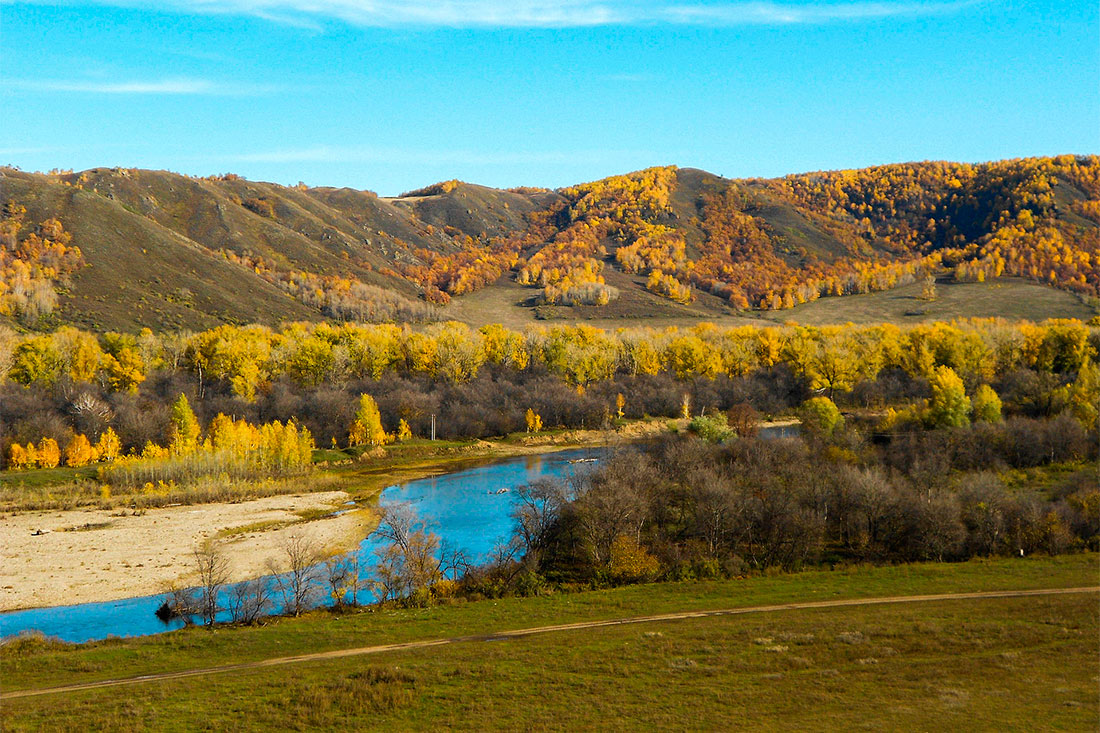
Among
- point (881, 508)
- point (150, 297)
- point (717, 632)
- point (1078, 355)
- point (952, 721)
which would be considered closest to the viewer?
point (952, 721)

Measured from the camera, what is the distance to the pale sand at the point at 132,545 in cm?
4122

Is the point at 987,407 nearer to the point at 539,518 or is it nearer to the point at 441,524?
the point at 539,518

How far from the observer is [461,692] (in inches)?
953

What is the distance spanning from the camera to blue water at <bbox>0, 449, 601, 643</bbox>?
35781mm

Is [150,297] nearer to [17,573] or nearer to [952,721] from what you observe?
[17,573]

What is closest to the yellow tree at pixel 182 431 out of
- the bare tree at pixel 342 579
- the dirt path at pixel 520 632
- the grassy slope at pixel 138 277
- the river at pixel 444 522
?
the river at pixel 444 522

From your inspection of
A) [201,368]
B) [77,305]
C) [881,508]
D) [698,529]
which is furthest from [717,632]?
[77,305]

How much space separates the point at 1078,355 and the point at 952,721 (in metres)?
91.4

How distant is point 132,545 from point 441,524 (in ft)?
61.5

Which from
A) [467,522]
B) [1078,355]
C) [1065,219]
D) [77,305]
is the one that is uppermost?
[1065,219]

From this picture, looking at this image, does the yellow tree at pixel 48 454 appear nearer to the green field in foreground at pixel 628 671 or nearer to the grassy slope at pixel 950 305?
the green field in foreground at pixel 628 671

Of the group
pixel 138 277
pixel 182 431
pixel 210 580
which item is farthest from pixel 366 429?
pixel 138 277

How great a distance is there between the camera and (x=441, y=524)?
52406mm

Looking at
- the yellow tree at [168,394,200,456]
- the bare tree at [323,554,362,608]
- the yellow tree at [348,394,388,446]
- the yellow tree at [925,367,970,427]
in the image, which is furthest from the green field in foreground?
the yellow tree at [348,394,388,446]
